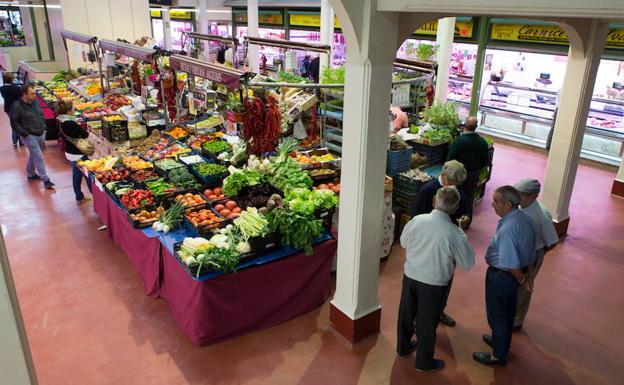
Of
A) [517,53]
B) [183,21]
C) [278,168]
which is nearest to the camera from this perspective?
[278,168]

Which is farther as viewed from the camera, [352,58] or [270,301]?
[270,301]

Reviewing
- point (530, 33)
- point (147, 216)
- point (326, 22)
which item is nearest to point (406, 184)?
point (147, 216)

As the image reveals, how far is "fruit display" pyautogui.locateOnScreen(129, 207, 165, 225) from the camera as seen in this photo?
5539mm

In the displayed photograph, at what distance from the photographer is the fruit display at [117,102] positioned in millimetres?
10023

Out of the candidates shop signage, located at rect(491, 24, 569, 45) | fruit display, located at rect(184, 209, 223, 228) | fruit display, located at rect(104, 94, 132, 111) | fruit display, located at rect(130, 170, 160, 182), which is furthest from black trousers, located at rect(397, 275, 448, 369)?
shop signage, located at rect(491, 24, 569, 45)

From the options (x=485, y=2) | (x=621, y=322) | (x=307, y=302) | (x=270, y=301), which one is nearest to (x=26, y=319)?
(x=270, y=301)

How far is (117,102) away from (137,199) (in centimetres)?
511

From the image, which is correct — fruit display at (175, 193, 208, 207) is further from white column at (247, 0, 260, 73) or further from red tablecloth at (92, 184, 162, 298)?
white column at (247, 0, 260, 73)

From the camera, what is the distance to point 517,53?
12.2m

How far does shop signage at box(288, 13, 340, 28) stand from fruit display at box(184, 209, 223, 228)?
1309 centimetres

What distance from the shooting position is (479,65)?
41.7ft

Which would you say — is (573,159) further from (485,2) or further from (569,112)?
(485,2)

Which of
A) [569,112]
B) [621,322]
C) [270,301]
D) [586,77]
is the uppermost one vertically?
[586,77]

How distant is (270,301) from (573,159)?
16.7 ft
